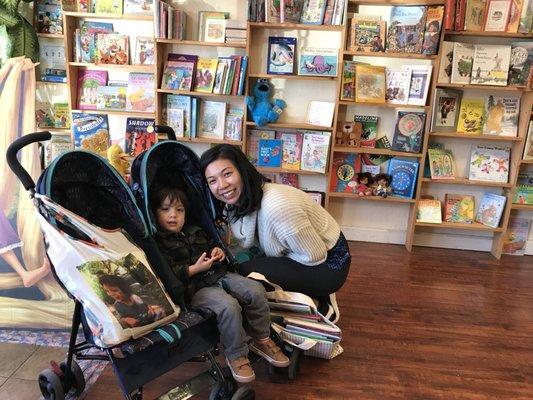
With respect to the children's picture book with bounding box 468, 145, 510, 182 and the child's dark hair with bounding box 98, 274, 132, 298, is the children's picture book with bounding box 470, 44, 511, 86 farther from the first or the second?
the child's dark hair with bounding box 98, 274, 132, 298

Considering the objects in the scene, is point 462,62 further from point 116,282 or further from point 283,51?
point 116,282

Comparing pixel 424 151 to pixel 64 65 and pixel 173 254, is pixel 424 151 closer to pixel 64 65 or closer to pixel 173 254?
pixel 173 254

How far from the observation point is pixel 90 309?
1425 millimetres

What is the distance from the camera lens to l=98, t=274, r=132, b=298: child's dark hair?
1448mm

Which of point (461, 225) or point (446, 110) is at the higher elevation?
point (446, 110)

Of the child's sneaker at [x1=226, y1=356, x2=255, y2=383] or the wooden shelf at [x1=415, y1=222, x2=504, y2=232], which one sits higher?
the wooden shelf at [x1=415, y1=222, x2=504, y2=232]

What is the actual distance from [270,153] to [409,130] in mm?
1147

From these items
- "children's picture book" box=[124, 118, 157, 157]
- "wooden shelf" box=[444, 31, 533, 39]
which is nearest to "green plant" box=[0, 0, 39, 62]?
"children's picture book" box=[124, 118, 157, 157]

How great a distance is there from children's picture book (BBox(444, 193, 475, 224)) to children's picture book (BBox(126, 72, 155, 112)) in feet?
8.66

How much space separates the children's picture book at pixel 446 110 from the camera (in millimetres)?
3553

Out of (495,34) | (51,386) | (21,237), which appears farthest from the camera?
(495,34)

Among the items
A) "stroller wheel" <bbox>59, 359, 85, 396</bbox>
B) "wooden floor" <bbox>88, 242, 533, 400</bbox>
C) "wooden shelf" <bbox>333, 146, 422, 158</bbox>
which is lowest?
"wooden floor" <bbox>88, 242, 533, 400</bbox>

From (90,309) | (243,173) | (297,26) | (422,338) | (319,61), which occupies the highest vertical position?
(297,26)

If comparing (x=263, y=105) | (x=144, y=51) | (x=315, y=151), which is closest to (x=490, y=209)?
(x=315, y=151)
